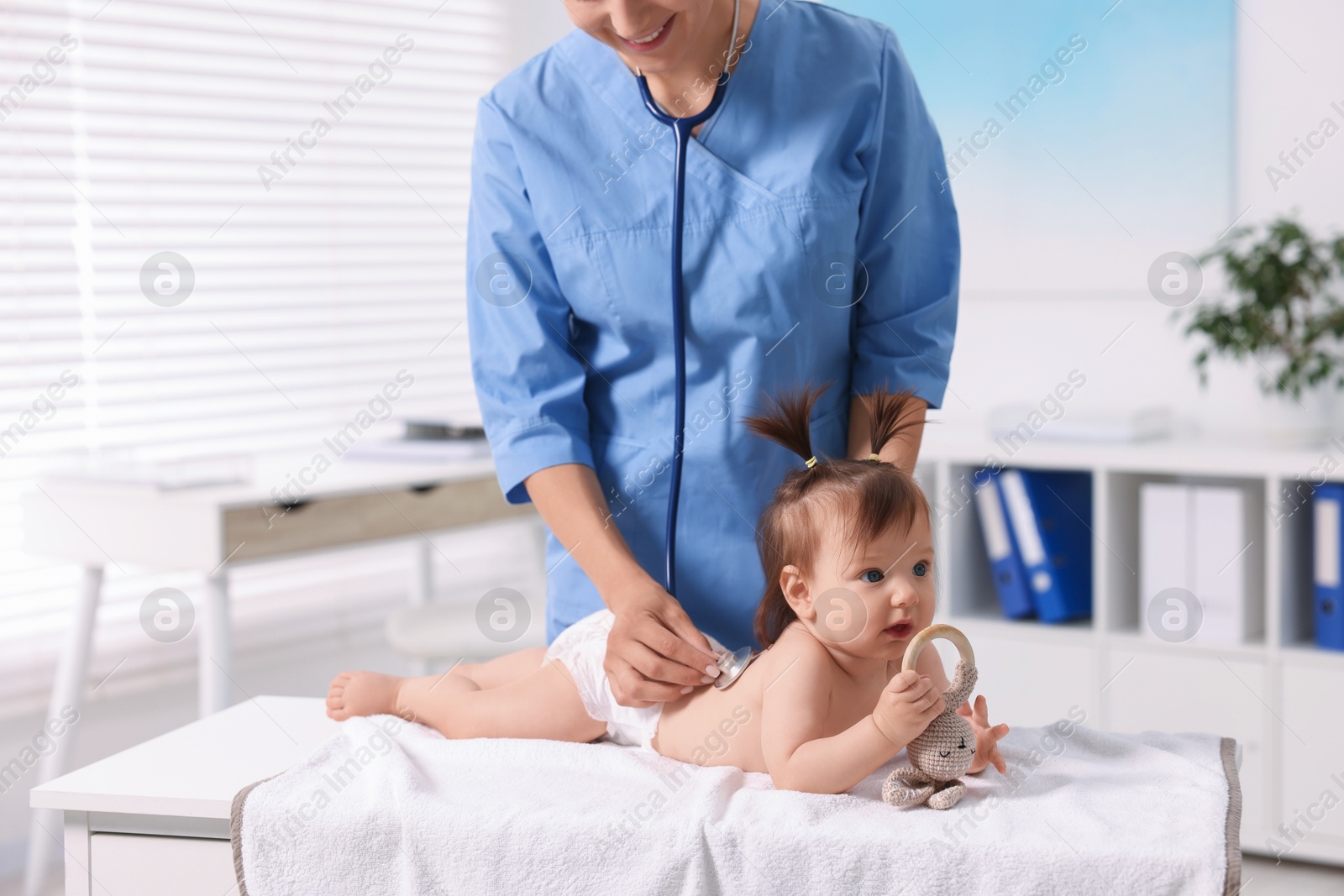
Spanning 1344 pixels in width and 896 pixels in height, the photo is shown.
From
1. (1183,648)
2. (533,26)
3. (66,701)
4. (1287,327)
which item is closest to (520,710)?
(66,701)

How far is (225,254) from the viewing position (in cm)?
276

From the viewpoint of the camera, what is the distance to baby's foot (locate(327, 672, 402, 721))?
1.28 metres

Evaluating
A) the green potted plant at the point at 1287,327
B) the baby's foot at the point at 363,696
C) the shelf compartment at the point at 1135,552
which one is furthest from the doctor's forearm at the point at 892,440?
the green potted plant at the point at 1287,327

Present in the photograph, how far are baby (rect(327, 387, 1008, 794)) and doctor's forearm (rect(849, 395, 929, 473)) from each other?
0.02m

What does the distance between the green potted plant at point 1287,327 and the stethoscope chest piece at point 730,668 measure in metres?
1.67

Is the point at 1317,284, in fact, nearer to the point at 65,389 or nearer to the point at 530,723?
the point at 530,723

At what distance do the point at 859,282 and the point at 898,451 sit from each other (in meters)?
0.20

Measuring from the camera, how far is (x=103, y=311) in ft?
8.27

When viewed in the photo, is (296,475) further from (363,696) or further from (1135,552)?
(1135,552)

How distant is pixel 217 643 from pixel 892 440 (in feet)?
4.59

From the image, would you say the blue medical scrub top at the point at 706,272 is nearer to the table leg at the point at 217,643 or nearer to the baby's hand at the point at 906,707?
the baby's hand at the point at 906,707

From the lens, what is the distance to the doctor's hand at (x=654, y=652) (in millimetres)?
1076

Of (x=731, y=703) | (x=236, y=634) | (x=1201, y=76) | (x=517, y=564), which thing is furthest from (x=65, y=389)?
(x=1201, y=76)

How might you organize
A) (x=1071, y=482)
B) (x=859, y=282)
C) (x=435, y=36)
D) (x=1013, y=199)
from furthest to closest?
1. (x=435, y=36)
2. (x=1013, y=199)
3. (x=1071, y=482)
4. (x=859, y=282)
